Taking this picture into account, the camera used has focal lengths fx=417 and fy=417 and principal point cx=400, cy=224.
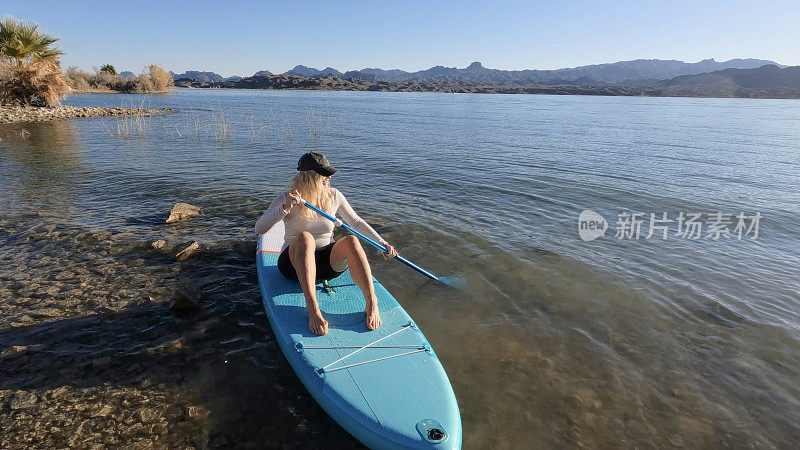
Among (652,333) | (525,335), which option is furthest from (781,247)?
(525,335)

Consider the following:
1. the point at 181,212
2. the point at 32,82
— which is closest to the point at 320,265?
the point at 181,212

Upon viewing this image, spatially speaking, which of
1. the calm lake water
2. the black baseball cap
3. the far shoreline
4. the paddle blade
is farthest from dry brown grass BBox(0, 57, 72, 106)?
the paddle blade

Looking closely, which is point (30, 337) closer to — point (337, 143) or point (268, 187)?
point (268, 187)

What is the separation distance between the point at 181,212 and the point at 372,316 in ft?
24.5

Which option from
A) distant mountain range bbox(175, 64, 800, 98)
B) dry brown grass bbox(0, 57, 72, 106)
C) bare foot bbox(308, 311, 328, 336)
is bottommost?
bare foot bbox(308, 311, 328, 336)

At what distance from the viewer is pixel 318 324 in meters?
4.86

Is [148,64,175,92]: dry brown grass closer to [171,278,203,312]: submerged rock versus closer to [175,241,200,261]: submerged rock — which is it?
[175,241,200,261]: submerged rock

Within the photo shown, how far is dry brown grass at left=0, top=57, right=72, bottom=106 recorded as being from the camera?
28938mm

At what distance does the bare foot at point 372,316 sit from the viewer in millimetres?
4934

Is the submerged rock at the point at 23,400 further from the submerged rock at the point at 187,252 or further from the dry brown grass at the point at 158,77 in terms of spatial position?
the dry brown grass at the point at 158,77

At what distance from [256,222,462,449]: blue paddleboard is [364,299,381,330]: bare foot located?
0.07 metres

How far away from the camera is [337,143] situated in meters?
24.2

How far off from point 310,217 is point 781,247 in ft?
35.0

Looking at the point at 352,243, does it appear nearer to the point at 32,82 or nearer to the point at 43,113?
the point at 43,113
